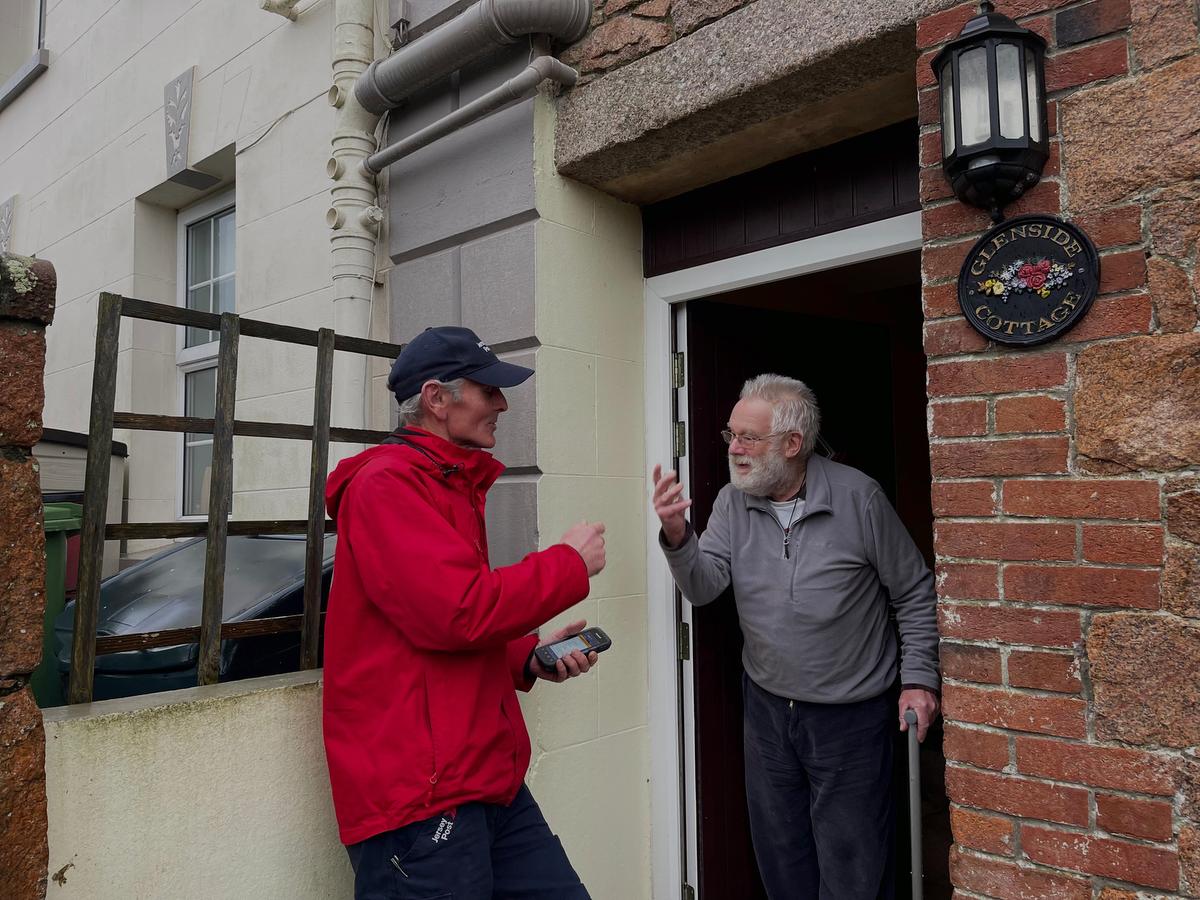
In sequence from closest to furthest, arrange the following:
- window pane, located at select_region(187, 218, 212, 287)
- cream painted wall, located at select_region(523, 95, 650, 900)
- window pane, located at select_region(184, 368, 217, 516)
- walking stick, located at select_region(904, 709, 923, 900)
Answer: walking stick, located at select_region(904, 709, 923, 900) < cream painted wall, located at select_region(523, 95, 650, 900) < window pane, located at select_region(184, 368, 217, 516) < window pane, located at select_region(187, 218, 212, 287)

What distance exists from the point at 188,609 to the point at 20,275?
123 cm

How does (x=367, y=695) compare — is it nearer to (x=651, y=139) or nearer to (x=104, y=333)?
(x=104, y=333)

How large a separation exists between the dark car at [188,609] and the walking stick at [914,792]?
1.71m

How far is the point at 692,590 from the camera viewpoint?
2787mm

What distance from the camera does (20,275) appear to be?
1762 mm

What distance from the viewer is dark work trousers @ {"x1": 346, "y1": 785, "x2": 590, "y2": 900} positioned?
1.92 m

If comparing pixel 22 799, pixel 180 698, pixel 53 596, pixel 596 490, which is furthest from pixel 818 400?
pixel 22 799

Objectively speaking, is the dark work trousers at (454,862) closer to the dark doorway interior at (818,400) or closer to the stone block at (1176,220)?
the dark doorway interior at (818,400)

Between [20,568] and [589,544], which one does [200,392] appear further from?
[589,544]

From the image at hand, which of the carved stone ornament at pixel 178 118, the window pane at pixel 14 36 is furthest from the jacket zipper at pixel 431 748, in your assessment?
the window pane at pixel 14 36

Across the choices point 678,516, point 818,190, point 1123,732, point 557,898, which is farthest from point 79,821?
point 818,190

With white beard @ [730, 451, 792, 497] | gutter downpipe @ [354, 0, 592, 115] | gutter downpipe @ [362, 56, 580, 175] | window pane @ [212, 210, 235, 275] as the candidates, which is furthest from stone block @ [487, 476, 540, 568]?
window pane @ [212, 210, 235, 275]

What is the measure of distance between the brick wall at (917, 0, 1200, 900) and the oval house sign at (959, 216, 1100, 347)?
32 millimetres

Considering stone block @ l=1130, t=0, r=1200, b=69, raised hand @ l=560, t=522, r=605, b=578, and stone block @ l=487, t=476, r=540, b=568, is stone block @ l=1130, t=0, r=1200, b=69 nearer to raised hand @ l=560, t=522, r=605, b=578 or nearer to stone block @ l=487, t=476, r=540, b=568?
raised hand @ l=560, t=522, r=605, b=578
